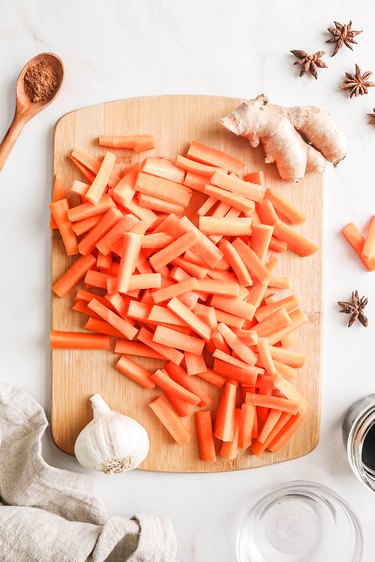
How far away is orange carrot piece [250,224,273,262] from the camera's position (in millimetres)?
1827

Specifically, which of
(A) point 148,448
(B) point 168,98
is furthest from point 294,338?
(B) point 168,98

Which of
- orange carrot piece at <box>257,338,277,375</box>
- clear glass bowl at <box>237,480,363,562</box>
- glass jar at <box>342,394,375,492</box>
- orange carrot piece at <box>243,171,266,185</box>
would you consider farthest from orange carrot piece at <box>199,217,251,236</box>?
clear glass bowl at <box>237,480,363,562</box>

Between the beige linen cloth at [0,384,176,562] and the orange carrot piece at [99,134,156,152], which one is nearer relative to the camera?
the beige linen cloth at [0,384,176,562]

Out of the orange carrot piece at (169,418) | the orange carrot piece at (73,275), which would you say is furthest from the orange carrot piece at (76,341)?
the orange carrot piece at (169,418)

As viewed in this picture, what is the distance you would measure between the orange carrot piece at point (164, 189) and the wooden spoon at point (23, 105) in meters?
0.40

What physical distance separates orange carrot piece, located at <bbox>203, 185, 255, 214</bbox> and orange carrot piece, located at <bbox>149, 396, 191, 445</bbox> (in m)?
0.64

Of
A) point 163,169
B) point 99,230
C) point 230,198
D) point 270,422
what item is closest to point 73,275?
point 99,230

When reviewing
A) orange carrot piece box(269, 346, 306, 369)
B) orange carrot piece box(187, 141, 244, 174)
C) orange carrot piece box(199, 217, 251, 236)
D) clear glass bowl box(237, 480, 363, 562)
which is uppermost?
orange carrot piece box(187, 141, 244, 174)

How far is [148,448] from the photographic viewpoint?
190 centimetres

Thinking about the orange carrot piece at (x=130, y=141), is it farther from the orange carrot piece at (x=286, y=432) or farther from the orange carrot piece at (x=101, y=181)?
the orange carrot piece at (x=286, y=432)

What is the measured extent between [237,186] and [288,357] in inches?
21.8

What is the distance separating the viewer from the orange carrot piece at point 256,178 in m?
1.87

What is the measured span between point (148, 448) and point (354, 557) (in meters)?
0.75

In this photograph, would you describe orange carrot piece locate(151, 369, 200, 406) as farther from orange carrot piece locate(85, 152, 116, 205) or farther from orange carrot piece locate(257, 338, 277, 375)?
orange carrot piece locate(85, 152, 116, 205)
